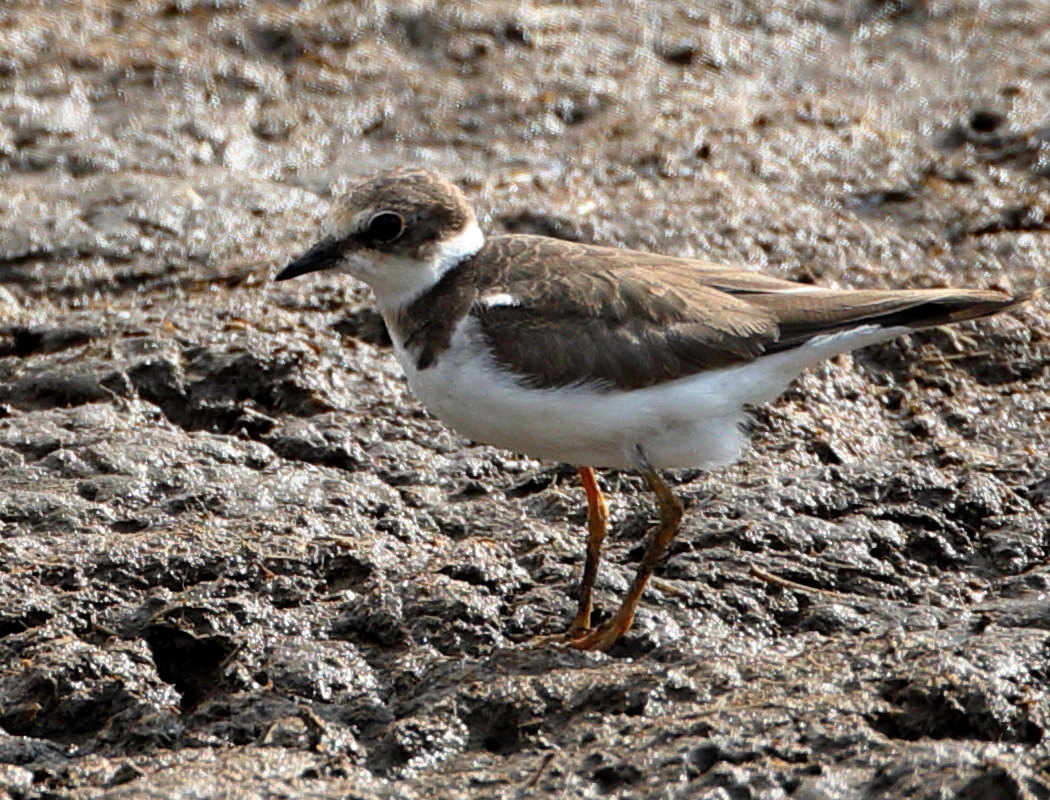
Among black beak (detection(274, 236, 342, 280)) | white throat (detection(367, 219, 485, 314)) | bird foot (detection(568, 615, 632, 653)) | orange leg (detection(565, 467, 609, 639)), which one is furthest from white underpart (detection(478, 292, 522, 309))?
bird foot (detection(568, 615, 632, 653))

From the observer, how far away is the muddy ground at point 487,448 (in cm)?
487

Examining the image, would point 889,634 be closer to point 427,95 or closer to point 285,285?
point 285,285

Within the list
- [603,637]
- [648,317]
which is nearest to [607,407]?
[648,317]

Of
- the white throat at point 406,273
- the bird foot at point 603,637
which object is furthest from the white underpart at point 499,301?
the bird foot at point 603,637

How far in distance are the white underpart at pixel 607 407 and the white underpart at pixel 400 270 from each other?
0.91 feet

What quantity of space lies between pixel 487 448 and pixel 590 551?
4.18ft

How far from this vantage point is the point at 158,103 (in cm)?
968

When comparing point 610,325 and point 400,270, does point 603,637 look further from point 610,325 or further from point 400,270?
point 400,270

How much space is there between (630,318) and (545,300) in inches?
13.0

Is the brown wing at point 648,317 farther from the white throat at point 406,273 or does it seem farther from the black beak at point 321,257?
the black beak at point 321,257

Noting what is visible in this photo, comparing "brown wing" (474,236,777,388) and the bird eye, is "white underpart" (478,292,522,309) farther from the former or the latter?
the bird eye

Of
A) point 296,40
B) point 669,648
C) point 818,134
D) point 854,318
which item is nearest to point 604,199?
point 818,134

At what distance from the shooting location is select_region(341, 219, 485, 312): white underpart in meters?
5.79

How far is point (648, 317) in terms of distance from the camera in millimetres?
5578
